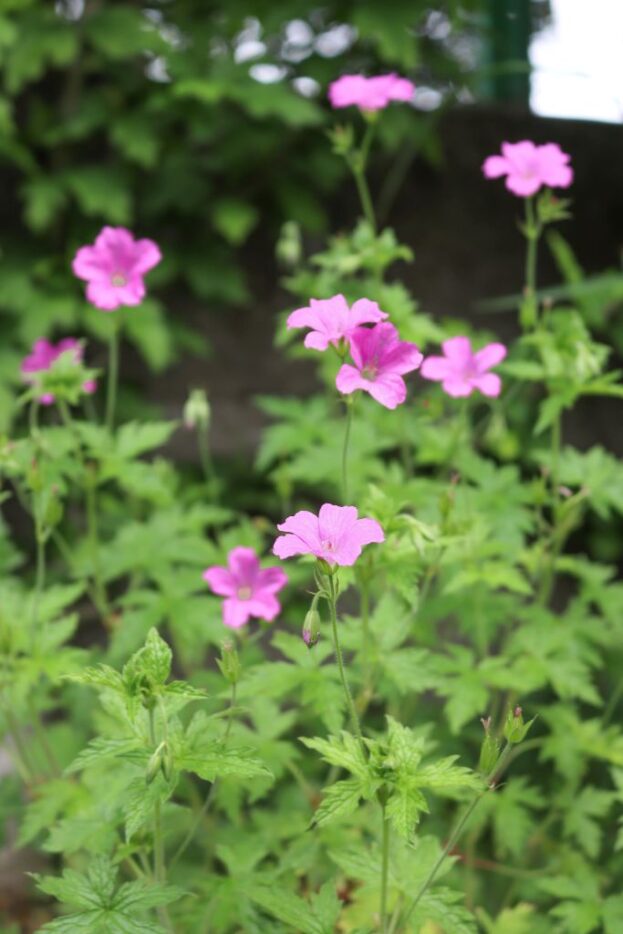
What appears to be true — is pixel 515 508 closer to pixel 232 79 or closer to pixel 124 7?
pixel 232 79

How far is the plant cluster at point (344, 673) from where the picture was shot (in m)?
1.27

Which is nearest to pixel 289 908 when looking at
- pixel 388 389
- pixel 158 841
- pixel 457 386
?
pixel 158 841

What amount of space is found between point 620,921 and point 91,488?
1.20 m

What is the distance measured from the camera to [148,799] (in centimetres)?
120

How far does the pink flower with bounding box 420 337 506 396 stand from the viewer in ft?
5.81

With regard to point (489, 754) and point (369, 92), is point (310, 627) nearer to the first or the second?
point (489, 754)

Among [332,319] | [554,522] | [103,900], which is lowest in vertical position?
[554,522]

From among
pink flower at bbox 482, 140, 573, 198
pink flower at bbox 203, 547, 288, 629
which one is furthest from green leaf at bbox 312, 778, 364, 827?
pink flower at bbox 482, 140, 573, 198

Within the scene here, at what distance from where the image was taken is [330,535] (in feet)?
3.91

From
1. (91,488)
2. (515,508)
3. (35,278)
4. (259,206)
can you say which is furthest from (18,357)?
(515,508)

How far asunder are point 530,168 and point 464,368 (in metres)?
0.41

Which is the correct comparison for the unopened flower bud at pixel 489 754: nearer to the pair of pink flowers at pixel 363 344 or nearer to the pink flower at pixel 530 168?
the pair of pink flowers at pixel 363 344

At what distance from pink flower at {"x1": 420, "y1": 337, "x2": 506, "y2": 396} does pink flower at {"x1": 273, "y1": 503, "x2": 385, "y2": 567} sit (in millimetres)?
619

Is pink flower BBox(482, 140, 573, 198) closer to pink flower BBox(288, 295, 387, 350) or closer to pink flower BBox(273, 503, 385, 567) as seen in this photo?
pink flower BBox(288, 295, 387, 350)
